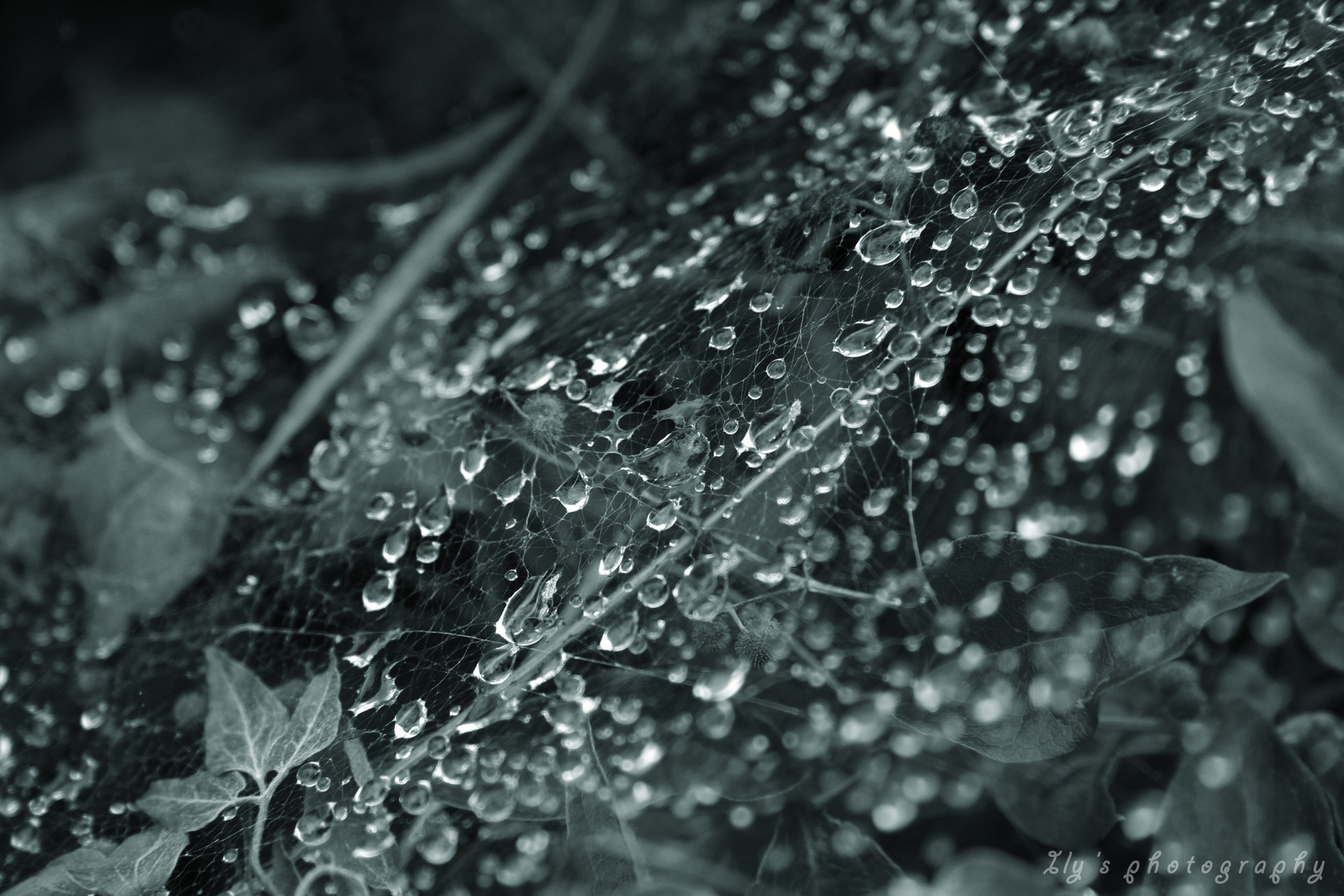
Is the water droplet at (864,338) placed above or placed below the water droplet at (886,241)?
below

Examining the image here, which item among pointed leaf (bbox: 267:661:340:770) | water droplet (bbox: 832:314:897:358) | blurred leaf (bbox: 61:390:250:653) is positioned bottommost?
blurred leaf (bbox: 61:390:250:653)

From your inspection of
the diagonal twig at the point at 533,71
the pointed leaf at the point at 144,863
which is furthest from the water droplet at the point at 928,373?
the diagonal twig at the point at 533,71

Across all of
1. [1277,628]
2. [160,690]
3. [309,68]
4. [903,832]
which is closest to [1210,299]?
[1277,628]

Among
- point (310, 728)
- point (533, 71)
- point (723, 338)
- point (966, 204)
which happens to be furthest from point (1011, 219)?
point (533, 71)

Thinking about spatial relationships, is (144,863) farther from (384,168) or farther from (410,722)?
(384,168)

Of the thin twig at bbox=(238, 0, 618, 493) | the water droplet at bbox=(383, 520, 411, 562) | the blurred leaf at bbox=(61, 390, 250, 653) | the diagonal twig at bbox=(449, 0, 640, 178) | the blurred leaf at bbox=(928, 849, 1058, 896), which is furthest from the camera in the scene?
the diagonal twig at bbox=(449, 0, 640, 178)

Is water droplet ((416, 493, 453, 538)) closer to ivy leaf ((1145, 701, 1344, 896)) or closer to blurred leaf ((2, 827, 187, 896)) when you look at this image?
blurred leaf ((2, 827, 187, 896))

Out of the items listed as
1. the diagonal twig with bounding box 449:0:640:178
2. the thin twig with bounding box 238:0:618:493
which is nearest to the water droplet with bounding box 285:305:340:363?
the thin twig with bounding box 238:0:618:493

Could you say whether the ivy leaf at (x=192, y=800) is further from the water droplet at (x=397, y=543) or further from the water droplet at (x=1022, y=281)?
the water droplet at (x=1022, y=281)
